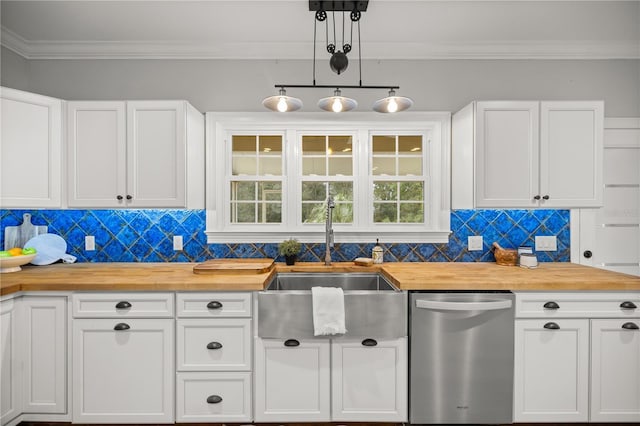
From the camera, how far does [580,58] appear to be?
271 cm

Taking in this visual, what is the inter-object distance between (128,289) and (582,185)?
3.16 metres

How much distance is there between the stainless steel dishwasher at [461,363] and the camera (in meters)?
1.90

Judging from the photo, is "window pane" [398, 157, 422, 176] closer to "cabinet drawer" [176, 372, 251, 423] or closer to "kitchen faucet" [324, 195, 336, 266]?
"kitchen faucet" [324, 195, 336, 266]

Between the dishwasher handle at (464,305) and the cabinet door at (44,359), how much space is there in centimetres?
218

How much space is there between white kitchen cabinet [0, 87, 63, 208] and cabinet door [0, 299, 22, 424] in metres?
0.74

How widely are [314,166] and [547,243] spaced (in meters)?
2.07

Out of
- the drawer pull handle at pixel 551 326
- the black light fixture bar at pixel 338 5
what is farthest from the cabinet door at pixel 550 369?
the black light fixture bar at pixel 338 5

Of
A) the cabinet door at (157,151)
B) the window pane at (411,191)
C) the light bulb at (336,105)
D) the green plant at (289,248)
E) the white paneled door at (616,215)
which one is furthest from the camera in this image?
the window pane at (411,191)

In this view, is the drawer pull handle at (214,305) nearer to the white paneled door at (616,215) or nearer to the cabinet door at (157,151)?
the cabinet door at (157,151)

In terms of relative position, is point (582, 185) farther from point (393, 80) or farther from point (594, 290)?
point (393, 80)

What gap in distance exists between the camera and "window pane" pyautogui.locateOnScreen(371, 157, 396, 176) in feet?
9.09

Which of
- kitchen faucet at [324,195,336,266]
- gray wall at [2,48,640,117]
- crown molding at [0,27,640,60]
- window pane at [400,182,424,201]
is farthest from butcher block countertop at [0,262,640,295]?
crown molding at [0,27,640,60]

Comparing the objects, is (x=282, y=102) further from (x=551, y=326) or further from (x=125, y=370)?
(x=551, y=326)

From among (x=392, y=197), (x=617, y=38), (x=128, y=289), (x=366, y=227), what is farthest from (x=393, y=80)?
(x=128, y=289)
